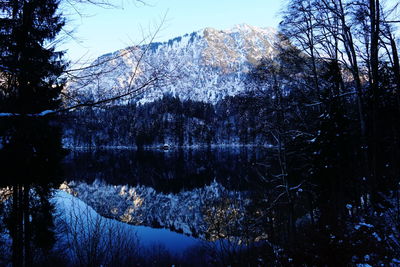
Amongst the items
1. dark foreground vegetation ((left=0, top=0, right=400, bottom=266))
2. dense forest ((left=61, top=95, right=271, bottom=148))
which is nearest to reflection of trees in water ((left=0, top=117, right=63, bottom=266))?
dark foreground vegetation ((left=0, top=0, right=400, bottom=266))

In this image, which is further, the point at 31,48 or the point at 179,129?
the point at 179,129

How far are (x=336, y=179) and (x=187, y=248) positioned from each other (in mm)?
13063

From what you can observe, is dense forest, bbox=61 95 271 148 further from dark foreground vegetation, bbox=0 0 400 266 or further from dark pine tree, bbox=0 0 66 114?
dark pine tree, bbox=0 0 66 114

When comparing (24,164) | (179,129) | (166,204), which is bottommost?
(166,204)

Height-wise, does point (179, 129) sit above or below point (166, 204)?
above

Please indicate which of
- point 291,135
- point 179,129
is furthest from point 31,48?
point 179,129

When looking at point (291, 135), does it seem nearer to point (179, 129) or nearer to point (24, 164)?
point (24, 164)

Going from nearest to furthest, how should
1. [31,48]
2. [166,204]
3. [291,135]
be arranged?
1. [31,48]
2. [291,135]
3. [166,204]

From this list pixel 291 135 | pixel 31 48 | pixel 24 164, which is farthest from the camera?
pixel 291 135

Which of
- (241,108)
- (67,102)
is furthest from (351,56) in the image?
(67,102)

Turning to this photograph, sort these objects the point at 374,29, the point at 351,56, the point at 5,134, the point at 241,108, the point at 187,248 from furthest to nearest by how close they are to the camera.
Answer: the point at 187,248 < the point at 241,108 < the point at 351,56 < the point at 374,29 < the point at 5,134

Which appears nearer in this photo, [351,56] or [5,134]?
[5,134]

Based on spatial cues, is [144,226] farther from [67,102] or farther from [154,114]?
[154,114]

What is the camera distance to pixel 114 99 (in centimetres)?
318
